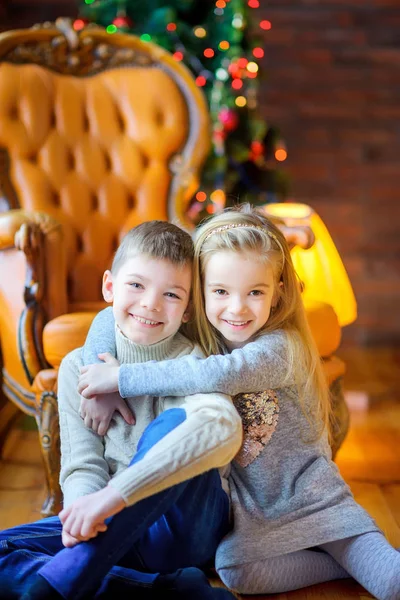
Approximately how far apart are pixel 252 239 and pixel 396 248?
3.02m

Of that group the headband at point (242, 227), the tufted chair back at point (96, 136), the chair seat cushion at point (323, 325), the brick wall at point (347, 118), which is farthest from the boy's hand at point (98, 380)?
the brick wall at point (347, 118)

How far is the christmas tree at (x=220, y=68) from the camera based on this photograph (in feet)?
10.6

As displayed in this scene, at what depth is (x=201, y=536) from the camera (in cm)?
138

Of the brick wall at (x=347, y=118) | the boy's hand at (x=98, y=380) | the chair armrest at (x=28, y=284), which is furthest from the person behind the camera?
the brick wall at (x=347, y=118)

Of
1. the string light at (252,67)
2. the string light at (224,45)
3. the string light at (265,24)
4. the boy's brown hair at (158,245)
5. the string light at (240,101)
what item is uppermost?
the string light at (265,24)

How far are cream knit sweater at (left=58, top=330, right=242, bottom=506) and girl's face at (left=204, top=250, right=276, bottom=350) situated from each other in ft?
0.28

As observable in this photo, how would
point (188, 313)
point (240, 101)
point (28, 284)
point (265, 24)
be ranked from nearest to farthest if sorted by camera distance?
point (188, 313) → point (28, 284) → point (240, 101) → point (265, 24)

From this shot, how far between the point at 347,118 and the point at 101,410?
321cm

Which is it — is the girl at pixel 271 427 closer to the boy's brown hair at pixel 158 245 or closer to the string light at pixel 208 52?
the boy's brown hair at pixel 158 245

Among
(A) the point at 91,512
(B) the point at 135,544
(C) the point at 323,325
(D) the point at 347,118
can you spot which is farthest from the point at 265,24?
(A) the point at 91,512

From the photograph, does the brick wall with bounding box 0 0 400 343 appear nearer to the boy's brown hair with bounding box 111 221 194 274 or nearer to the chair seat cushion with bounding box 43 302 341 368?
the chair seat cushion with bounding box 43 302 341 368

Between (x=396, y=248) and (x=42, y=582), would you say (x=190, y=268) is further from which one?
(x=396, y=248)

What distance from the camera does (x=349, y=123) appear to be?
4188 mm

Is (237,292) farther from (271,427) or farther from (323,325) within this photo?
(323,325)
